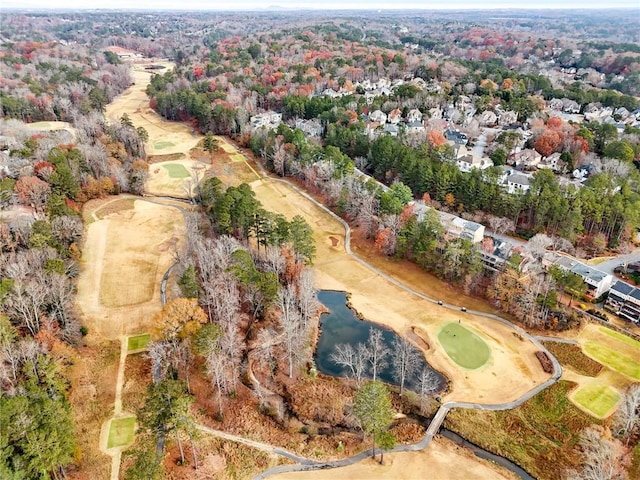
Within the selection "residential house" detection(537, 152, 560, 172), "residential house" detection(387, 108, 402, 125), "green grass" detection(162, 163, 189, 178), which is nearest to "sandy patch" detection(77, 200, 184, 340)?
"green grass" detection(162, 163, 189, 178)

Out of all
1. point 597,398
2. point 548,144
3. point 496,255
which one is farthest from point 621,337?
point 548,144

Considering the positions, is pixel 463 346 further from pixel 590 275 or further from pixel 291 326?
pixel 590 275

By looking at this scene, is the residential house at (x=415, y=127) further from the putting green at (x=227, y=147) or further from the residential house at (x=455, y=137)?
the putting green at (x=227, y=147)

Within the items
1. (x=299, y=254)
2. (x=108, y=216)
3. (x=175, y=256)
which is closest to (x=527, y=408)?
(x=299, y=254)

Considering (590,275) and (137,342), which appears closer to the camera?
(137,342)

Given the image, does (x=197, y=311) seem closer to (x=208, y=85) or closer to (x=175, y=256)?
(x=175, y=256)

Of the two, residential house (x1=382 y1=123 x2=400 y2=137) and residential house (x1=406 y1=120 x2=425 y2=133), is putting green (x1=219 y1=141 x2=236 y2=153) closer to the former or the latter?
residential house (x1=382 y1=123 x2=400 y2=137)
